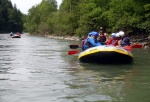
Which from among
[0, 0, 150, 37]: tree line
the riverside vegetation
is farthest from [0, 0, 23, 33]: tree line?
[0, 0, 150, 37]: tree line

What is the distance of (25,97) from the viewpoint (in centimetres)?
668

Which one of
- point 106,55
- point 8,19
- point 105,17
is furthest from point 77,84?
point 8,19

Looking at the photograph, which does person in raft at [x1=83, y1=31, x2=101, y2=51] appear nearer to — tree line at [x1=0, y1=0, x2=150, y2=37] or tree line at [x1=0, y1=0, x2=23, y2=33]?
tree line at [x1=0, y1=0, x2=150, y2=37]

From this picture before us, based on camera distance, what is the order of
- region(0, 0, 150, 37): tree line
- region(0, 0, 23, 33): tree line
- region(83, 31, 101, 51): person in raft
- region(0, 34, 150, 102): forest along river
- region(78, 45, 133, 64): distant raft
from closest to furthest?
region(0, 34, 150, 102): forest along river < region(78, 45, 133, 64): distant raft < region(83, 31, 101, 51): person in raft < region(0, 0, 150, 37): tree line < region(0, 0, 23, 33): tree line

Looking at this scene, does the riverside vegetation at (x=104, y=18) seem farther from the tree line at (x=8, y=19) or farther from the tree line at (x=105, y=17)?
the tree line at (x=8, y=19)

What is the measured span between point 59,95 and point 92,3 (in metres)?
34.8

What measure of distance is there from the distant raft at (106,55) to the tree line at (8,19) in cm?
9754

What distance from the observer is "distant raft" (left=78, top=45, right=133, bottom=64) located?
11.6 metres

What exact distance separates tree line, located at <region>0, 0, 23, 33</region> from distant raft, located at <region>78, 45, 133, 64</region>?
320 feet

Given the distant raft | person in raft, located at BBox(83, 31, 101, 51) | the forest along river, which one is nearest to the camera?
the forest along river

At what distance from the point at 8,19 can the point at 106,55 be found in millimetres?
104801

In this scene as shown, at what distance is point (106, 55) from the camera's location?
1178cm

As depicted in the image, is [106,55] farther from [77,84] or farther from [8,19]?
[8,19]

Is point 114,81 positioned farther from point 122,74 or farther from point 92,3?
point 92,3
